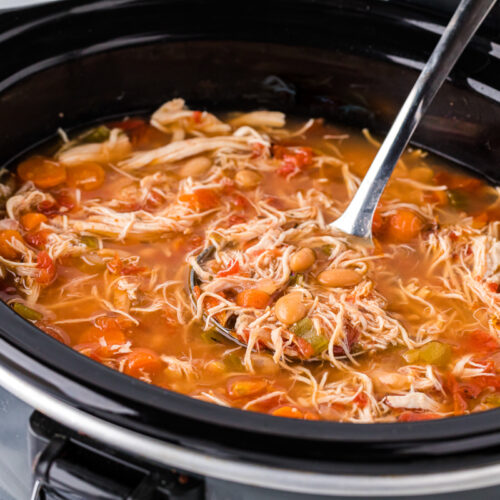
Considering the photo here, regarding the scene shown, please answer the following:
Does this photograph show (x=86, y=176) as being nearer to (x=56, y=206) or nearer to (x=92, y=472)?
(x=56, y=206)

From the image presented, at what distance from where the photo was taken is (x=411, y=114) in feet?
11.6

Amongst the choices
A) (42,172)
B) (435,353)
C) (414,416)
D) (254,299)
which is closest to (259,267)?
(254,299)

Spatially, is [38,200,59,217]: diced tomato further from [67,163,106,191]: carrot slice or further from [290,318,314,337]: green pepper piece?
[290,318,314,337]: green pepper piece

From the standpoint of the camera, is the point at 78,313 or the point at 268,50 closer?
the point at 78,313

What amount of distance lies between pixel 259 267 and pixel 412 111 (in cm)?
109

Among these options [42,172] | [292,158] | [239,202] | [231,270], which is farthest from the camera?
[292,158]

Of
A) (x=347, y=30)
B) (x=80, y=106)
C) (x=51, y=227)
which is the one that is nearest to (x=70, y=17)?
(x=80, y=106)

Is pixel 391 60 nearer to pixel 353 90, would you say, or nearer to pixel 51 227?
pixel 353 90

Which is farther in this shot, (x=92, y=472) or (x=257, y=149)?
(x=257, y=149)

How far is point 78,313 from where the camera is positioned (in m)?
3.00

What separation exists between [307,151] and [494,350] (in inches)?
59.3

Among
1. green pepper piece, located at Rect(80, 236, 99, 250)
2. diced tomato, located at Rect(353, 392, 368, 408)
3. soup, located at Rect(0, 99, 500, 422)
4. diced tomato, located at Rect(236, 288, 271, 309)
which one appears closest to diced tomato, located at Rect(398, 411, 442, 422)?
soup, located at Rect(0, 99, 500, 422)

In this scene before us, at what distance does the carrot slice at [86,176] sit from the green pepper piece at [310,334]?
1373 mm

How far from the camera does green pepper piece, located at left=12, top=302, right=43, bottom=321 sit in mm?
2949
